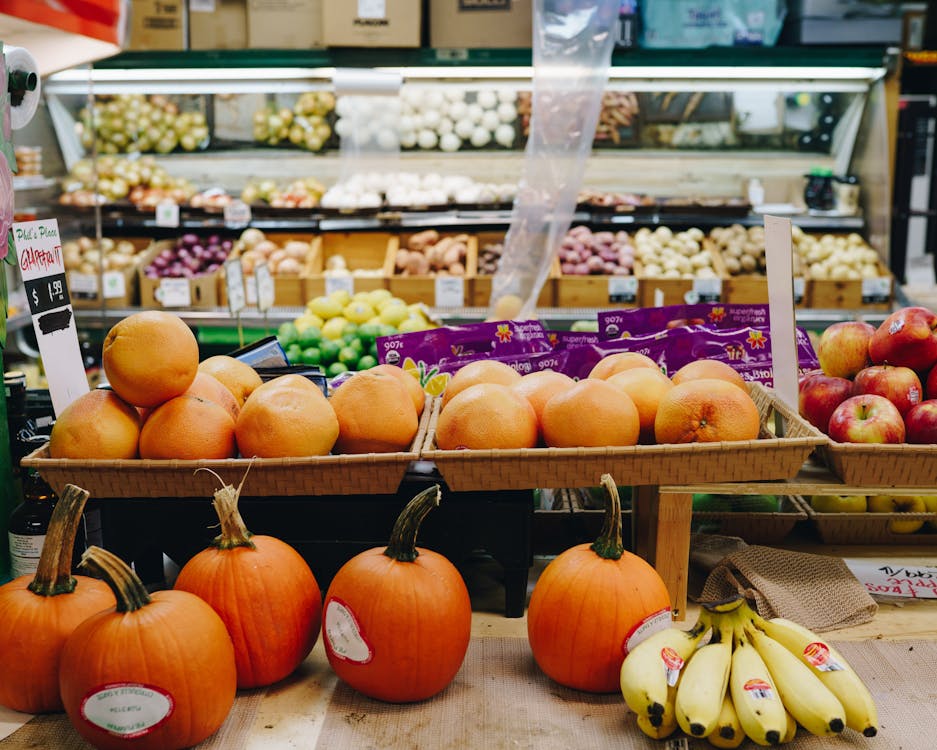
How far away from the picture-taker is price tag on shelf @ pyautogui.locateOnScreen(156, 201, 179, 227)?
525 cm

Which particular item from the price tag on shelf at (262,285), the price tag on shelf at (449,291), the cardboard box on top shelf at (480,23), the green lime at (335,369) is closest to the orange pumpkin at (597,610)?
the green lime at (335,369)

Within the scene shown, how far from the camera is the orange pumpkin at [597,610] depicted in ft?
5.09

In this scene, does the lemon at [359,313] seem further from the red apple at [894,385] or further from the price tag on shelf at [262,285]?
the red apple at [894,385]

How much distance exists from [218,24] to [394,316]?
231cm

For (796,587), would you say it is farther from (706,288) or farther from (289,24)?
(289,24)

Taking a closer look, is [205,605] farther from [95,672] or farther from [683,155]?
[683,155]

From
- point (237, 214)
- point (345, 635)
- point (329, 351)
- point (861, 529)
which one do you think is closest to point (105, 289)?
point (237, 214)

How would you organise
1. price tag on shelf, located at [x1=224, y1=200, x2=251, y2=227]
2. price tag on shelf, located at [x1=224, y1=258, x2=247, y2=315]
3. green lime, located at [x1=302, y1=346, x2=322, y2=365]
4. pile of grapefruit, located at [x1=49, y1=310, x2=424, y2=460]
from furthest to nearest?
price tag on shelf, located at [x1=224, y1=200, x2=251, y2=227] → green lime, located at [x1=302, y1=346, x2=322, y2=365] → price tag on shelf, located at [x1=224, y1=258, x2=247, y2=315] → pile of grapefruit, located at [x1=49, y1=310, x2=424, y2=460]

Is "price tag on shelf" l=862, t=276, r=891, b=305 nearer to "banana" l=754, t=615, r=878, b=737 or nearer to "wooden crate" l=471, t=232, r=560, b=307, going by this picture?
"wooden crate" l=471, t=232, r=560, b=307

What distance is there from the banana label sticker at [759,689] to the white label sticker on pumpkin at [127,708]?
85 cm

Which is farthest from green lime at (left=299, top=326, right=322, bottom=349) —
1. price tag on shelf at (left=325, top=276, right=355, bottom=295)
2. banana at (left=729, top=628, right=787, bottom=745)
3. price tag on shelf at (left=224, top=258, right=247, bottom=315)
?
banana at (left=729, top=628, right=787, bottom=745)

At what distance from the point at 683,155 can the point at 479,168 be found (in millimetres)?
1180

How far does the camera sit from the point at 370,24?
484 centimetres

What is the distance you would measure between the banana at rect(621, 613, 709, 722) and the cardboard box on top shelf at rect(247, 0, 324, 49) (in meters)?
4.21
